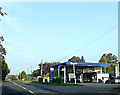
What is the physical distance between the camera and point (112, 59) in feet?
352

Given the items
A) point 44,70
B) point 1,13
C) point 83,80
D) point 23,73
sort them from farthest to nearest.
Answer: point 23,73 < point 44,70 < point 83,80 < point 1,13

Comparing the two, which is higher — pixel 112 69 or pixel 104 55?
pixel 104 55

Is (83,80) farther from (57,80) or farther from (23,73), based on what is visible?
(23,73)

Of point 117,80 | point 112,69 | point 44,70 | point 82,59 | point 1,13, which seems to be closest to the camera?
point 1,13

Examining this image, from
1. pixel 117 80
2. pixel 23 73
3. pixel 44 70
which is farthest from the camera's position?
pixel 23 73

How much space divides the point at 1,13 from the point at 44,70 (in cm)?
9087

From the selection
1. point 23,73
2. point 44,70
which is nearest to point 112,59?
point 44,70

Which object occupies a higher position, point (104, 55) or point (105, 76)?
point (104, 55)

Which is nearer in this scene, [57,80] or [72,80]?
[57,80]

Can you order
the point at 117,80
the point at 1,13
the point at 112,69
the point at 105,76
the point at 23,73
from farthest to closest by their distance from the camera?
the point at 23,73, the point at 112,69, the point at 105,76, the point at 117,80, the point at 1,13

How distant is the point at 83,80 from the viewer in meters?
53.9

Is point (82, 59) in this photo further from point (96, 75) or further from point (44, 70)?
point (96, 75)

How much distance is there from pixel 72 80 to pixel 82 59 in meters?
50.4

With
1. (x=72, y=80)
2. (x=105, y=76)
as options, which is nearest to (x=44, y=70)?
(x=72, y=80)
